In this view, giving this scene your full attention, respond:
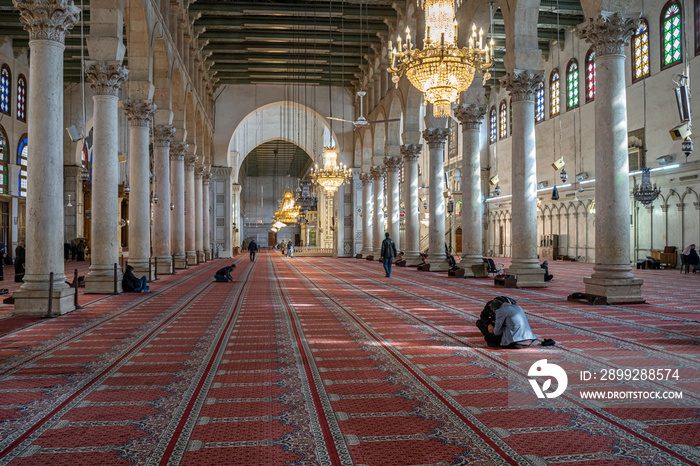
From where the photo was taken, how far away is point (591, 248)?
65.9 ft

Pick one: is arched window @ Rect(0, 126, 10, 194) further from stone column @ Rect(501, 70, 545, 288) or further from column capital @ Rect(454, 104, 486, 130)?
stone column @ Rect(501, 70, 545, 288)

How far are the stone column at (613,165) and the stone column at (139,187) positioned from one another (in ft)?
28.0

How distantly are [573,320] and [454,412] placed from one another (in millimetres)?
3700

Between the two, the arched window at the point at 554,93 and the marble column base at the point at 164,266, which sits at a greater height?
the arched window at the point at 554,93

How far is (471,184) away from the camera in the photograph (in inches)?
515

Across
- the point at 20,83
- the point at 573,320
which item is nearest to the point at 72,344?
the point at 573,320

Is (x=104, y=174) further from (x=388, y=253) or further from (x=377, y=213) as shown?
(x=377, y=213)

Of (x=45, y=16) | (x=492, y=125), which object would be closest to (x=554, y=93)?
(x=492, y=125)

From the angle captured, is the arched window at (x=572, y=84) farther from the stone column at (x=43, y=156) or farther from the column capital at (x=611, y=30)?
the stone column at (x=43, y=156)

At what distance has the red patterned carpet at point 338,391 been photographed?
8.27ft

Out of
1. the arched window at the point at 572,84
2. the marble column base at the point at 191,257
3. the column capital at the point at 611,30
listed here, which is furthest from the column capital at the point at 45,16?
the arched window at the point at 572,84

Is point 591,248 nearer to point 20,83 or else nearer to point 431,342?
point 431,342

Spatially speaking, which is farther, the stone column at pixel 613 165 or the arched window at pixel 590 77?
the arched window at pixel 590 77

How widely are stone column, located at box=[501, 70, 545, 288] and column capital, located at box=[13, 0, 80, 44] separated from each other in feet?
23.7
